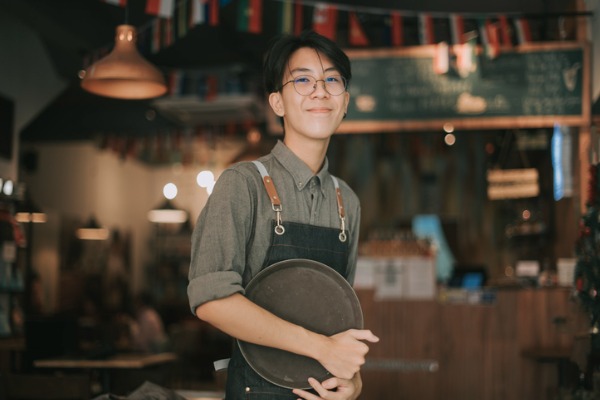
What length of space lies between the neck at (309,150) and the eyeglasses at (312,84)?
129mm

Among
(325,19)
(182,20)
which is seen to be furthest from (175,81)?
(325,19)

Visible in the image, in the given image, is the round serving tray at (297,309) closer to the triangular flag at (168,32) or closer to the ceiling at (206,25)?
the ceiling at (206,25)

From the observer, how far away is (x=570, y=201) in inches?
278

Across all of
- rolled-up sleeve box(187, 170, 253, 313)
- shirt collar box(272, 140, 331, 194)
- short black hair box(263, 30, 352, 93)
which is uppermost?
short black hair box(263, 30, 352, 93)

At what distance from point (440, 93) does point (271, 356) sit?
14.8 ft

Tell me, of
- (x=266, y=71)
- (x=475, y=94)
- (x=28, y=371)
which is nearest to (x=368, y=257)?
(x=475, y=94)

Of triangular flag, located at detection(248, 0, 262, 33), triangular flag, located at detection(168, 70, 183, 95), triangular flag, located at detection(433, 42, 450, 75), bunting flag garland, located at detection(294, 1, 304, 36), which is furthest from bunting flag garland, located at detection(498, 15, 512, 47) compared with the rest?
triangular flag, located at detection(168, 70, 183, 95)

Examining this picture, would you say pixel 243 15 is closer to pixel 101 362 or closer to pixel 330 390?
pixel 101 362

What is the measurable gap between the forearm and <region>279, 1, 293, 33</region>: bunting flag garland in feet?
13.7

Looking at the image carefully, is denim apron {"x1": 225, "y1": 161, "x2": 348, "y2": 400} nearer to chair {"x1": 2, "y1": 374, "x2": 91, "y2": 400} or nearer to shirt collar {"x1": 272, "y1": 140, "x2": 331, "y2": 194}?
shirt collar {"x1": 272, "y1": 140, "x2": 331, "y2": 194}

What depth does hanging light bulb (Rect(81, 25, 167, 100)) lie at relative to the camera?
12.3ft

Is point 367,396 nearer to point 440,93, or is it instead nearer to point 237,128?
point 440,93

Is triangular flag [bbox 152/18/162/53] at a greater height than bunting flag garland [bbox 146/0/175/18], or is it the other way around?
triangular flag [bbox 152/18/162/53]

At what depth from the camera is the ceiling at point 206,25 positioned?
5820 mm
